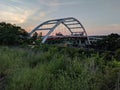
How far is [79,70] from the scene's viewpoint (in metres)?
5.47

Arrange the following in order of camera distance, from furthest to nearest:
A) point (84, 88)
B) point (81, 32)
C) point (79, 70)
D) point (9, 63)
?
1. point (81, 32)
2. point (9, 63)
3. point (79, 70)
4. point (84, 88)

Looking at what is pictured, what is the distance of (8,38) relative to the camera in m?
26.8

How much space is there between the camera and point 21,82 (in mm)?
4754

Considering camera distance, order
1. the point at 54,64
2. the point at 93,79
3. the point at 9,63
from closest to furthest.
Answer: the point at 93,79, the point at 54,64, the point at 9,63

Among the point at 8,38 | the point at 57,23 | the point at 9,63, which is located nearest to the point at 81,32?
the point at 57,23

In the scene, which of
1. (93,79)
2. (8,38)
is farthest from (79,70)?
(8,38)

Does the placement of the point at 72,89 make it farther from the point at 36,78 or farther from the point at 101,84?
the point at 36,78

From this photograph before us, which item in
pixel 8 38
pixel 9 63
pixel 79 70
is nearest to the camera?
pixel 79 70

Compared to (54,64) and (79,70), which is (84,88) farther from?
(54,64)

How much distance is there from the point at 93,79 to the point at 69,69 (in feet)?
3.99

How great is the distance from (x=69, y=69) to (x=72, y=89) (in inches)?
63.3

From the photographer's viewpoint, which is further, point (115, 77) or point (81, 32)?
point (81, 32)

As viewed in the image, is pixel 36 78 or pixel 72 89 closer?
pixel 72 89

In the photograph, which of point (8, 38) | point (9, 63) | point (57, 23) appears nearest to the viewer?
point (9, 63)
